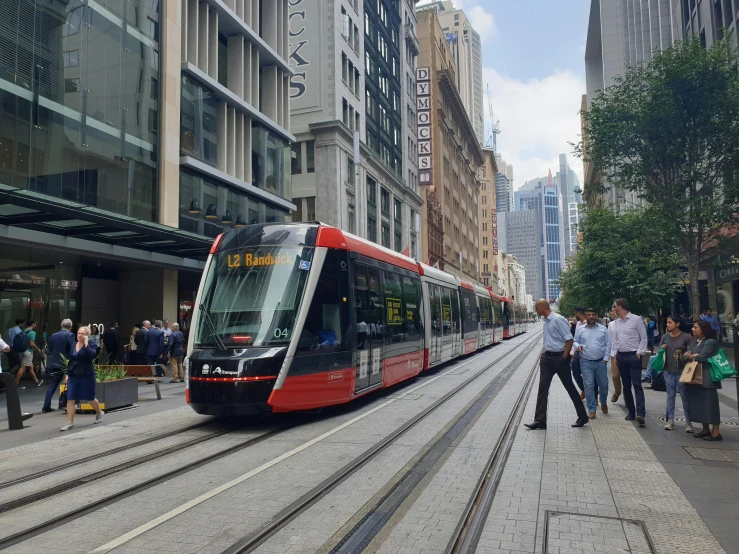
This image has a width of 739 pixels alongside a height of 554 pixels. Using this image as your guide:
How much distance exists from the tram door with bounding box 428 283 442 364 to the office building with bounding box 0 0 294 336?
6.84m

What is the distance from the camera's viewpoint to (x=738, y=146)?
14.3 meters

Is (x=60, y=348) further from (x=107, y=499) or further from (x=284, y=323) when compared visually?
(x=107, y=499)

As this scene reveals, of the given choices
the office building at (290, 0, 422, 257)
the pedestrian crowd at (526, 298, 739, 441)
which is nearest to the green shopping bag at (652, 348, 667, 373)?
the pedestrian crowd at (526, 298, 739, 441)

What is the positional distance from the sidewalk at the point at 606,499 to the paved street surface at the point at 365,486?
0.02m

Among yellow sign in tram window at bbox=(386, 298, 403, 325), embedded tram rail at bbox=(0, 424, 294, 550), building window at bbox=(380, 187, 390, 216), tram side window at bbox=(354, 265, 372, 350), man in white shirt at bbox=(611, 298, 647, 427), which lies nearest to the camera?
embedded tram rail at bbox=(0, 424, 294, 550)

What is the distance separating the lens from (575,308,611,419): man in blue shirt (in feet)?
31.1

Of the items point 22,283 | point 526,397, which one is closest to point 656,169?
point 526,397

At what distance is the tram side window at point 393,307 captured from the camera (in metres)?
12.4

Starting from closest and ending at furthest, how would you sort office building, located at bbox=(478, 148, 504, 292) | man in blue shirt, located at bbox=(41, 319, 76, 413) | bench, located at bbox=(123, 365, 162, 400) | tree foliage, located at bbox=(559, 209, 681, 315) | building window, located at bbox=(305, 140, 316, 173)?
man in blue shirt, located at bbox=(41, 319, 76, 413), bench, located at bbox=(123, 365, 162, 400), tree foliage, located at bbox=(559, 209, 681, 315), building window, located at bbox=(305, 140, 316, 173), office building, located at bbox=(478, 148, 504, 292)

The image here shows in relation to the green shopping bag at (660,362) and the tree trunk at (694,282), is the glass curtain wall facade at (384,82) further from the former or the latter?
the green shopping bag at (660,362)

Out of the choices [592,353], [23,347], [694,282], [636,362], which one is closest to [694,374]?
[636,362]

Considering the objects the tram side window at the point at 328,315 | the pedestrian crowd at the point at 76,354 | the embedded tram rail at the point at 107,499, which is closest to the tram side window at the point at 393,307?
the tram side window at the point at 328,315

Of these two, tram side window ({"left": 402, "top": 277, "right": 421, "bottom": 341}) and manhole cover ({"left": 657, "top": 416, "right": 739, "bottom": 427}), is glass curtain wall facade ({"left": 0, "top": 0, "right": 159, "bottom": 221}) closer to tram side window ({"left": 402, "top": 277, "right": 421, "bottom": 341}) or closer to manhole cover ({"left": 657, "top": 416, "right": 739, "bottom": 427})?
tram side window ({"left": 402, "top": 277, "right": 421, "bottom": 341})

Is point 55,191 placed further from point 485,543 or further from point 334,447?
point 485,543
